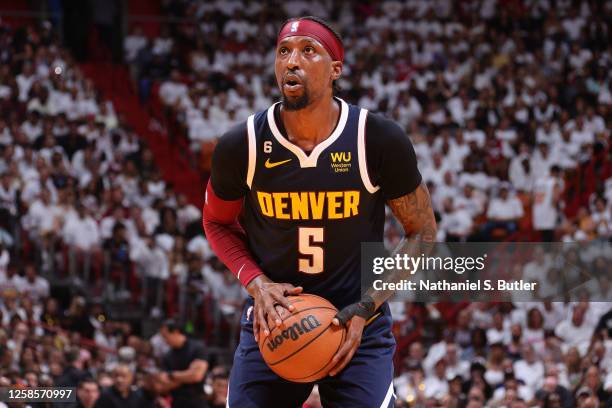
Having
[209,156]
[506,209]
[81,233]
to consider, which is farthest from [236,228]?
[209,156]

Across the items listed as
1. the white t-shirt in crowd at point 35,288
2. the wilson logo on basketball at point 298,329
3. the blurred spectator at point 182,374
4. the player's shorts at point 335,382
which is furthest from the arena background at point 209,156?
the wilson logo on basketball at point 298,329

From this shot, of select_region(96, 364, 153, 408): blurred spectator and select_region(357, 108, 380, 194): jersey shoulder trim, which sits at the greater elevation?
select_region(357, 108, 380, 194): jersey shoulder trim

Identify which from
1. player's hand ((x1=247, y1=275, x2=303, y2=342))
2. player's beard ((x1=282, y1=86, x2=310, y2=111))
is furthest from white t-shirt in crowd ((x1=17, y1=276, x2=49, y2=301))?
player's beard ((x1=282, y1=86, x2=310, y2=111))

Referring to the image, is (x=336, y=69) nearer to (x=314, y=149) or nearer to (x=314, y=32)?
(x=314, y=32)

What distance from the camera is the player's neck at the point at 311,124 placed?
14.0 ft

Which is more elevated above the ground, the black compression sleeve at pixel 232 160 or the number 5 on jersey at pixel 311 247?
the black compression sleeve at pixel 232 160

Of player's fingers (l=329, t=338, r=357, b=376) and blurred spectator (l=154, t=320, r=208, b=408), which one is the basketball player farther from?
blurred spectator (l=154, t=320, r=208, b=408)

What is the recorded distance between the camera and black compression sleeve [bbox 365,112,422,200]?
13.9 feet

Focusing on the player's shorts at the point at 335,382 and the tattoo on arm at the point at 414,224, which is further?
the tattoo on arm at the point at 414,224

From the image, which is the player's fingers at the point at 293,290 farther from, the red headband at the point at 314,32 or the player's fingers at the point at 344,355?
the red headband at the point at 314,32

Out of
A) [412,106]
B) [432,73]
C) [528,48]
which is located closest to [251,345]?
[412,106]

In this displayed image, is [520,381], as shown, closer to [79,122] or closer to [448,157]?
[448,157]

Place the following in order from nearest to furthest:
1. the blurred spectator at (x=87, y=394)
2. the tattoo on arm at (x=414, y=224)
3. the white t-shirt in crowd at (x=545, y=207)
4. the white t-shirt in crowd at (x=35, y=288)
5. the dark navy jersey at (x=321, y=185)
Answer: the dark navy jersey at (x=321, y=185)
the tattoo on arm at (x=414, y=224)
the blurred spectator at (x=87, y=394)
the white t-shirt in crowd at (x=35, y=288)
the white t-shirt in crowd at (x=545, y=207)

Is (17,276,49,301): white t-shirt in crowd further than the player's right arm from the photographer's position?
Yes
